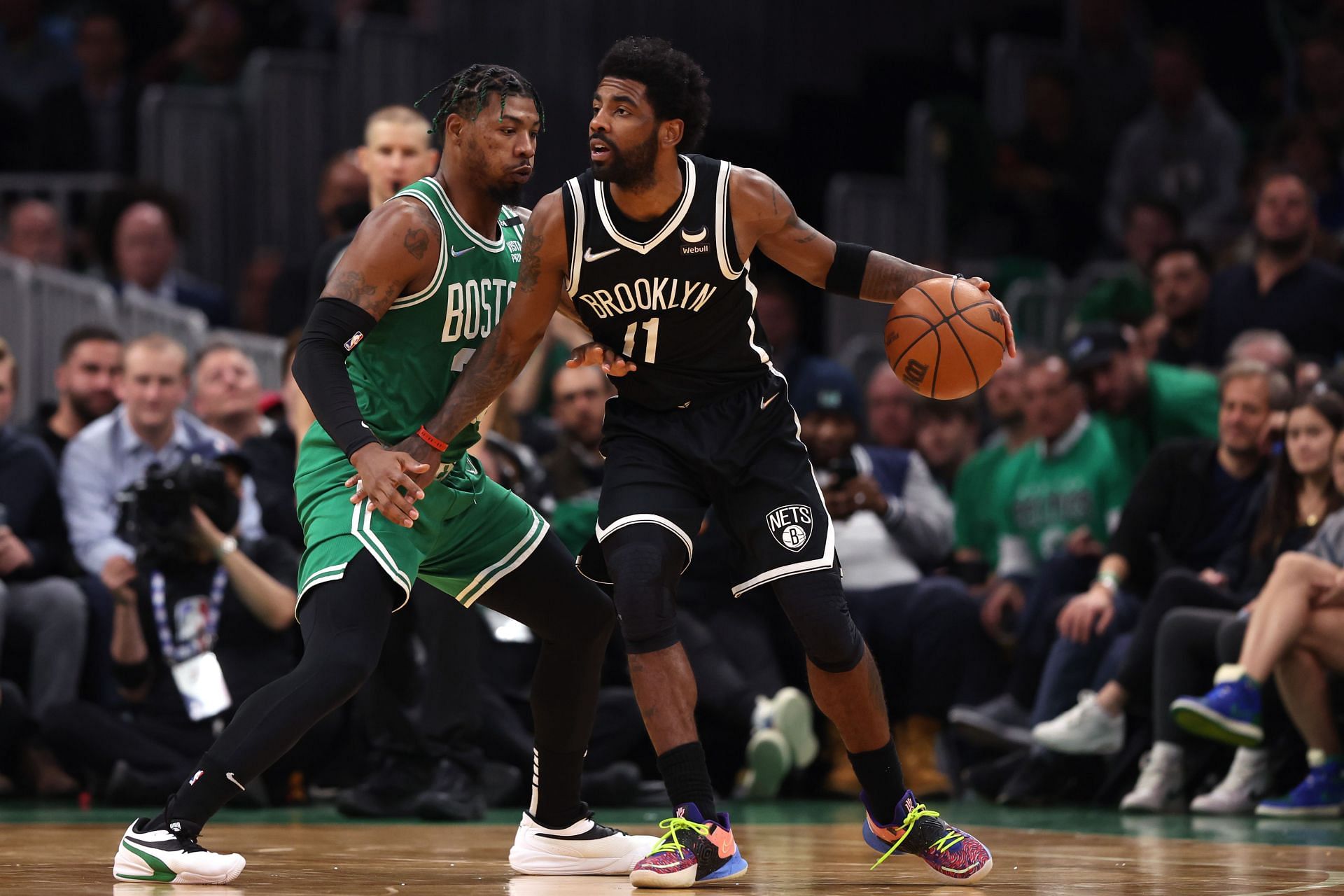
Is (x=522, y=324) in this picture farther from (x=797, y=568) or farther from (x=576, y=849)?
(x=576, y=849)

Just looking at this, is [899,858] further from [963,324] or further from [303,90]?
[303,90]

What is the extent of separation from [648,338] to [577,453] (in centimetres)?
361

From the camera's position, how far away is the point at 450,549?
17.3 feet

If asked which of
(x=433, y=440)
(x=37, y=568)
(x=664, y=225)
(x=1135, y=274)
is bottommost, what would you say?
(x=37, y=568)

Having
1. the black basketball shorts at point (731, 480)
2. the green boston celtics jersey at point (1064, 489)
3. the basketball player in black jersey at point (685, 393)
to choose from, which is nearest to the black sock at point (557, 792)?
the basketball player in black jersey at point (685, 393)

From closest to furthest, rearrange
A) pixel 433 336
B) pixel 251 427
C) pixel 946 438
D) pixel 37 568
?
pixel 433 336 < pixel 37 568 < pixel 251 427 < pixel 946 438

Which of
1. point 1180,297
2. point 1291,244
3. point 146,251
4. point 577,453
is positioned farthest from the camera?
point 146,251

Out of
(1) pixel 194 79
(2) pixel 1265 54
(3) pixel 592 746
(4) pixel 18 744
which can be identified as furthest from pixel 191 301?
(2) pixel 1265 54

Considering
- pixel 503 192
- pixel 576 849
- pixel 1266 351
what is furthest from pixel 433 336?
pixel 1266 351

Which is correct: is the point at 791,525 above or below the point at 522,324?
below

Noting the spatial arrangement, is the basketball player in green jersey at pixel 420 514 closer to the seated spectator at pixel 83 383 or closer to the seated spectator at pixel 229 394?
the seated spectator at pixel 229 394

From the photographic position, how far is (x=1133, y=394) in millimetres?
9172

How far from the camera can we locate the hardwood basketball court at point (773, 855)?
15.6 feet

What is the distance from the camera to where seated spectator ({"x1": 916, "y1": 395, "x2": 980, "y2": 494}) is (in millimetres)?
10227
